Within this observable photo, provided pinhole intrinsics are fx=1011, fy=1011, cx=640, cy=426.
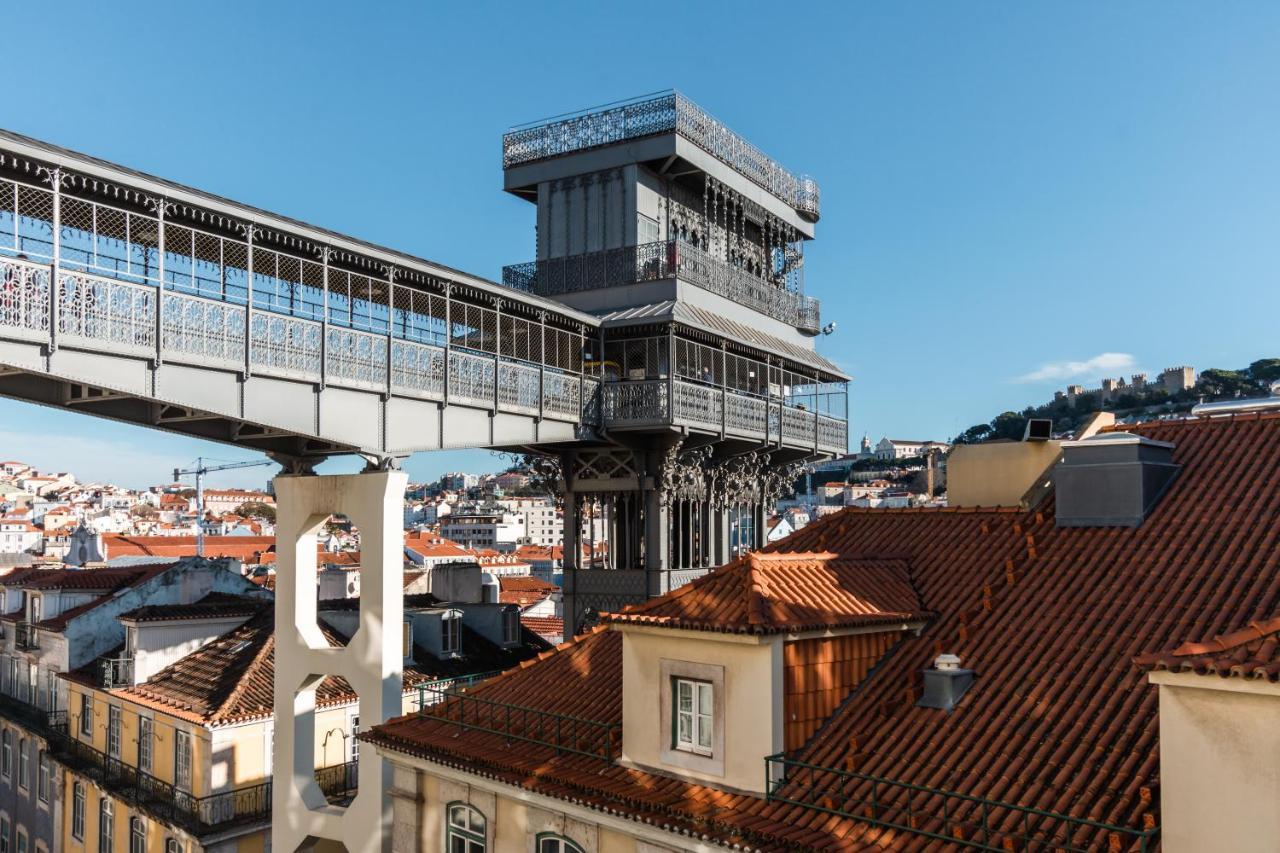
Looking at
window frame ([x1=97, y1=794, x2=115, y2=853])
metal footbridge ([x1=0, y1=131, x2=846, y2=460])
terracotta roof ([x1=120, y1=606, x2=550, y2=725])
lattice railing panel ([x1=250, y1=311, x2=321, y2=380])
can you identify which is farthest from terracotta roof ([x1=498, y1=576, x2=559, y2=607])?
lattice railing panel ([x1=250, y1=311, x2=321, y2=380])

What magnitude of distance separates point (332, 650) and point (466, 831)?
5.60 m

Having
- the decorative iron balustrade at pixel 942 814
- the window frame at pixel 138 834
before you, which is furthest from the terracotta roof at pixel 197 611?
the decorative iron balustrade at pixel 942 814

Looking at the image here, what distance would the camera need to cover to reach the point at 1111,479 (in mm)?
12797

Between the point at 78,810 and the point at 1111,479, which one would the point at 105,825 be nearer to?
the point at 78,810

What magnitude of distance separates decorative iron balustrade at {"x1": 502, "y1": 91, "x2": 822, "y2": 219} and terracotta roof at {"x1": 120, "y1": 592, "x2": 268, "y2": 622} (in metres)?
15.7

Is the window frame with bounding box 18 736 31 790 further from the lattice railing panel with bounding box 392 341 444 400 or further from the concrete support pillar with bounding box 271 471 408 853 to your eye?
the lattice railing panel with bounding box 392 341 444 400

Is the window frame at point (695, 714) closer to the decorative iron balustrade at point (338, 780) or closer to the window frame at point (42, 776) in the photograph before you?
the decorative iron balustrade at point (338, 780)

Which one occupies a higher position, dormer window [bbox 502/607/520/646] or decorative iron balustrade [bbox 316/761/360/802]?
dormer window [bbox 502/607/520/646]

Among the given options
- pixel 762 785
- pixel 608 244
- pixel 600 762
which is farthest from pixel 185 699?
pixel 762 785

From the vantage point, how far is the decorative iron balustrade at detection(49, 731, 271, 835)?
25172 mm

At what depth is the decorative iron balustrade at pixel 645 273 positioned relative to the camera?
2506 centimetres

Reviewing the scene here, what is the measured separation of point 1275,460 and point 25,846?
39.3 m

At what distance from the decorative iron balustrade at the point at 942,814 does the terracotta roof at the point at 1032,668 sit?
0.15 meters

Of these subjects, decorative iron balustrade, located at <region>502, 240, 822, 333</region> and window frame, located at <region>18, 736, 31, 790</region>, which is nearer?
decorative iron balustrade, located at <region>502, 240, 822, 333</region>
